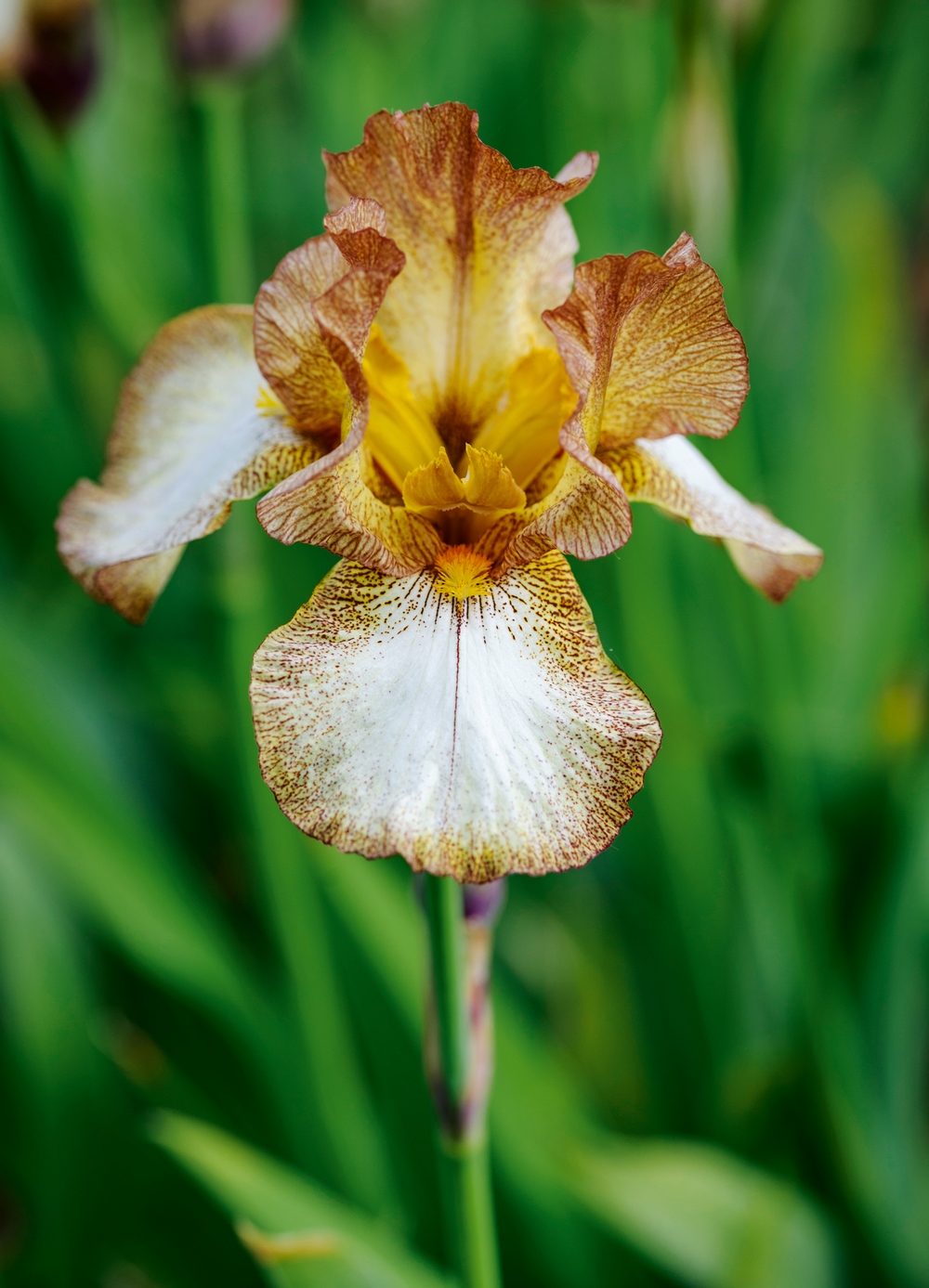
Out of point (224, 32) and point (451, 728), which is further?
point (224, 32)

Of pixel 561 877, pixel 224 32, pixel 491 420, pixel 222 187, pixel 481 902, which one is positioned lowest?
pixel 561 877

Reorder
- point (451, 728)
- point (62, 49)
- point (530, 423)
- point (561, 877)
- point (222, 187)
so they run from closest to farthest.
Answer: point (451, 728), point (530, 423), point (222, 187), point (62, 49), point (561, 877)

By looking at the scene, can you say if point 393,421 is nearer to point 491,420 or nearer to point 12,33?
point 491,420

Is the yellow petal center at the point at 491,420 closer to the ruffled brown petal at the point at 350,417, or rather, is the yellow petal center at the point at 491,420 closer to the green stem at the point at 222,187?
the ruffled brown petal at the point at 350,417

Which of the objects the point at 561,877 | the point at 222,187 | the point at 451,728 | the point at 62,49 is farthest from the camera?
the point at 561,877

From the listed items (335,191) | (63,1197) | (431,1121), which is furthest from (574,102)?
(63,1197)

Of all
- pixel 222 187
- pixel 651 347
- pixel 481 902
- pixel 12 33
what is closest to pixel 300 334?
pixel 651 347

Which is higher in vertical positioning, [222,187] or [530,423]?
[222,187]

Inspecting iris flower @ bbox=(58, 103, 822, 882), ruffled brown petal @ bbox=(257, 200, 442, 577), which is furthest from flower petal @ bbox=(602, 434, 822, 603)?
ruffled brown petal @ bbox=(257, 200, 442, 577)

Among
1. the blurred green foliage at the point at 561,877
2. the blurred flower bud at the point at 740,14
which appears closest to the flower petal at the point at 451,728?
the blurred green foliage at the point at 561,877
